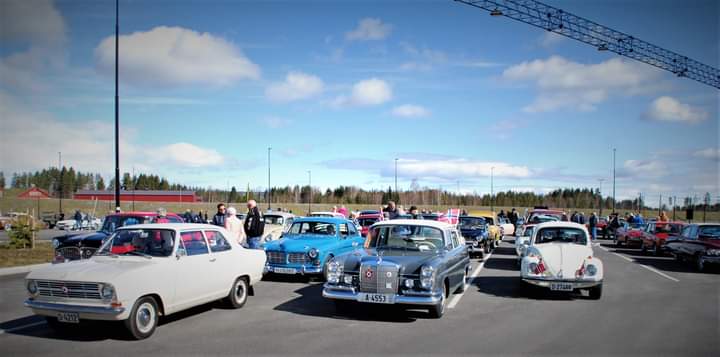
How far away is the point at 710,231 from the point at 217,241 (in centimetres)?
1715

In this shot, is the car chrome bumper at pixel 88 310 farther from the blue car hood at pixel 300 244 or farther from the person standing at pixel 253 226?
the person standing at pixel 253 226

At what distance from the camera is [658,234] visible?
930 inches

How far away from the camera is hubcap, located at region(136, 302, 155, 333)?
7.69 m

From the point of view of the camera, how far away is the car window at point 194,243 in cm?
885

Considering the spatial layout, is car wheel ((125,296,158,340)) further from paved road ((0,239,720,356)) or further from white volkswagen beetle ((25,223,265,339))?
paved road ((0,239,720,356))

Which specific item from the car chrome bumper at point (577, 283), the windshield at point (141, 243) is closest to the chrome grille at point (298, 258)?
the windshield at point (141, 243)

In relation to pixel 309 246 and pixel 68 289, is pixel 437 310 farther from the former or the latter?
pixel 68 289

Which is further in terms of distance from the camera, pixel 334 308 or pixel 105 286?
pixel 334 308

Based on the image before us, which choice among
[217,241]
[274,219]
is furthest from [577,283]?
[274,219]

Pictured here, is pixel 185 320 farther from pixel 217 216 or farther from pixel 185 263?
pixel 217 216

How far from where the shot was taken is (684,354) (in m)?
7.27

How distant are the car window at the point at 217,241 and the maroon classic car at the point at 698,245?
50.1ft

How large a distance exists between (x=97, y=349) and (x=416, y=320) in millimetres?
5032

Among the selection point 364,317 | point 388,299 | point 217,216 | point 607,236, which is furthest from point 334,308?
point 607,236
